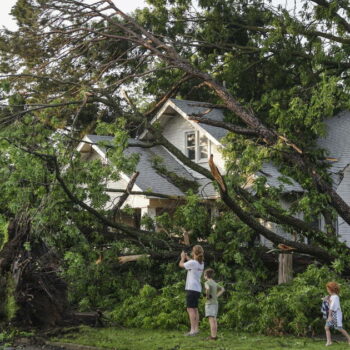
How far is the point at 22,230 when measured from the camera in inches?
514

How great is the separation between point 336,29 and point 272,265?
9213 millimetres

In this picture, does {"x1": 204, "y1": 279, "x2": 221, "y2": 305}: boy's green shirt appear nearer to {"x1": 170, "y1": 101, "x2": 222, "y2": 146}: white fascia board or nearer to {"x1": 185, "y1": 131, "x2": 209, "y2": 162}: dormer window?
{"x1": 170, "y1": 101, "x2": 222, "y2": 146}: white fascia board

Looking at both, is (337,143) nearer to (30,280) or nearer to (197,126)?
(197,126)

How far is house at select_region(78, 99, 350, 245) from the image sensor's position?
860 inches

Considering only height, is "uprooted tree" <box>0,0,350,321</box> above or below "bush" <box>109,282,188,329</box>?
above

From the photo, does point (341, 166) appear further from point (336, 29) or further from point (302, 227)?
point (302, 227)

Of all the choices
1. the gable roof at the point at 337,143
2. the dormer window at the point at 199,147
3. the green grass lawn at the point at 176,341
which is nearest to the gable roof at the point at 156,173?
the dormer window at the point at 199,147

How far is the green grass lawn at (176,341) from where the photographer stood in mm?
10727

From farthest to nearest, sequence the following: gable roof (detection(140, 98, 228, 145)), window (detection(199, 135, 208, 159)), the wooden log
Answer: window (detection(199, 135, 208, 159))
gable roof (detection(140, 98, 228, 145))
the wooden log

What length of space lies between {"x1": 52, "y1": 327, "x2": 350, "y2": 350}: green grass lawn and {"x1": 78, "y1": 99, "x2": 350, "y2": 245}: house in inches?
341

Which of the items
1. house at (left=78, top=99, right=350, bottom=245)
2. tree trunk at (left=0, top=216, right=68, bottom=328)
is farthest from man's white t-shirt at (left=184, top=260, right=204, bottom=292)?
house at (left=78, top=99, right=350, bottom=245)

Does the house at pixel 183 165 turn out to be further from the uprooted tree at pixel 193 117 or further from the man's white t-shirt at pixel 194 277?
the man's white t-shirt at pixel 194 277

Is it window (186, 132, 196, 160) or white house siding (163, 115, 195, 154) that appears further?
white house siding (163, 115, 195, 154)

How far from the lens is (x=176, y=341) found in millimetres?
11438
